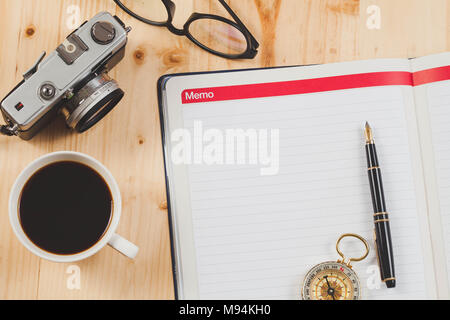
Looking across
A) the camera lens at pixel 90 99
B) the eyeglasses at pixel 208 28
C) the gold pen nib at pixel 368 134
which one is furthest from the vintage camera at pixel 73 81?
the gold pen nib at pixel 368 134

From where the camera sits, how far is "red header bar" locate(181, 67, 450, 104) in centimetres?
63

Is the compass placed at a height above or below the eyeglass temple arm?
below

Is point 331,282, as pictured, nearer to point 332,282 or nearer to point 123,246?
point 332,282

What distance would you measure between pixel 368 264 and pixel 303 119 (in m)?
0.21

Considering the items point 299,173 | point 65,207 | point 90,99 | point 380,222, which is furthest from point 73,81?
point 380,222

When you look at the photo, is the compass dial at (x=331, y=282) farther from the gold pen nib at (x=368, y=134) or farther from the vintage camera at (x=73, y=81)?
the vintage camera at (x=73, y=81)

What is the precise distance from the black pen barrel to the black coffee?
33 centimetres

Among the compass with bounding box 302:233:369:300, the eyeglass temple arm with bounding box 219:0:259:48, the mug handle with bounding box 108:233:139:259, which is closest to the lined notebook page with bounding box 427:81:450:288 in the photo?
the compass with bounding box 302:233:369:300

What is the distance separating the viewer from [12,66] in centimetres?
62

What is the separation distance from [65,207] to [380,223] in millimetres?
392

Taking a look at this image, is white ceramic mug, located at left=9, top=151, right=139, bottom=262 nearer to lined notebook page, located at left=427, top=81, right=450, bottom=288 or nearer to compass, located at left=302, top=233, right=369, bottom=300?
compass, located at left=302, top=233, right=369, bottom=300

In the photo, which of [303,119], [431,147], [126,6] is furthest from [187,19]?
[431,147]

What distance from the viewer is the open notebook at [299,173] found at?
0.62 metres
